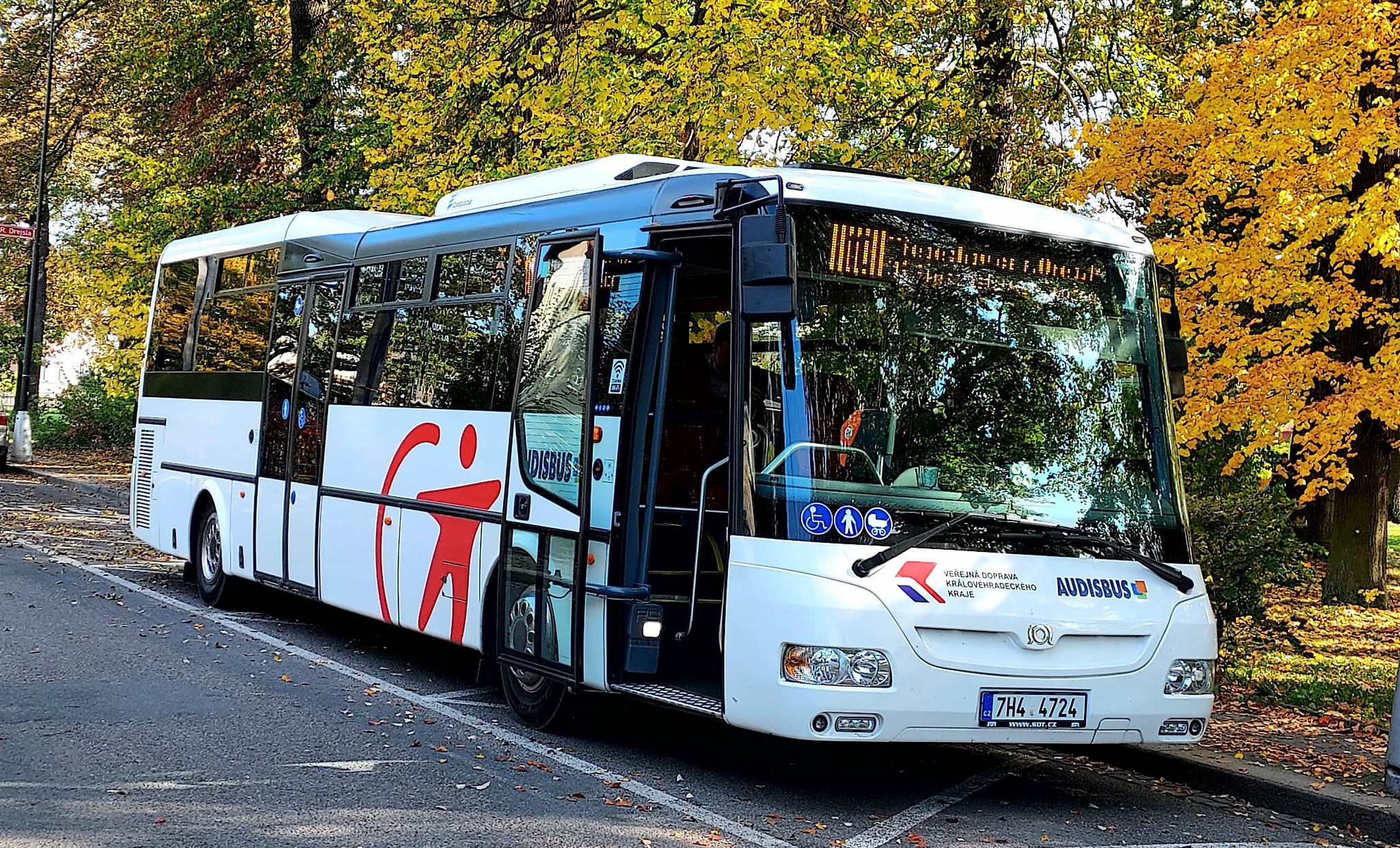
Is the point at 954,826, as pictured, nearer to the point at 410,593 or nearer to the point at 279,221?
the point at 410,593

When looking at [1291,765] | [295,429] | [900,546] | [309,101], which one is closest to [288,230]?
[295,429]

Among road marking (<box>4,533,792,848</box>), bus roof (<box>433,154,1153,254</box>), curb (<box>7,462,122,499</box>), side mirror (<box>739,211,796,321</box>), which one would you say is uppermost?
bus roof (<box>433,154,1153,254</box>)

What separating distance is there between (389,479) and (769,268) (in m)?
4.22

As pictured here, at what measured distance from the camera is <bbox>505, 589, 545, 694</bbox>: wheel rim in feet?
27.5

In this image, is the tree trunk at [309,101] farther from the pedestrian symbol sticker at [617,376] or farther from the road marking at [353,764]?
the road marking at [353,764]

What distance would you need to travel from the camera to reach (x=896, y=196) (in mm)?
A: 7348

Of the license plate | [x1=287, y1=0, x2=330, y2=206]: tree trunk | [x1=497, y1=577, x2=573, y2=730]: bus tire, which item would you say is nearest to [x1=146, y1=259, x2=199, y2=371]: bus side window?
[x1=497, y1=577, x2=573, y2=730]: bus tire

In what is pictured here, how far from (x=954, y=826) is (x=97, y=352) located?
5118 centimetres

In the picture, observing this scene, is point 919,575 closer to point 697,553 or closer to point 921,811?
point 921,811

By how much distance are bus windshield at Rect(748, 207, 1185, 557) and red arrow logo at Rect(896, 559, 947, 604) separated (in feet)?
0.56

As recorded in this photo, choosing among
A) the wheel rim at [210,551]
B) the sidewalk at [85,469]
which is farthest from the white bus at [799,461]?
the sidewalk at [85,469]

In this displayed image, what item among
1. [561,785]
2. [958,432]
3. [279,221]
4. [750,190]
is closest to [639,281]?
[750,190]

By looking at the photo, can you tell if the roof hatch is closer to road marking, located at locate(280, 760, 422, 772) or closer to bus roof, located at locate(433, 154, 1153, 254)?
bus roof, located at locate(433, 154, 1153, 254)

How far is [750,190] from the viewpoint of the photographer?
713cm
